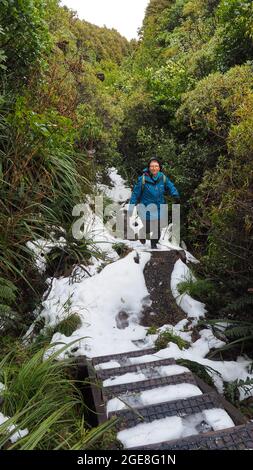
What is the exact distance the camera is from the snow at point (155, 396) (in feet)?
9.13

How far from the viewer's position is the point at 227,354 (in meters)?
3.87

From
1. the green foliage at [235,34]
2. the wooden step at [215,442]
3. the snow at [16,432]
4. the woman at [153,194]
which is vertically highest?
the green foliage at [235,34]

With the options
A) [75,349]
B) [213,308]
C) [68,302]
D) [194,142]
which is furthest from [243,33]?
[75,349]

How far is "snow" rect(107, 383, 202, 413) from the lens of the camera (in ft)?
9.13

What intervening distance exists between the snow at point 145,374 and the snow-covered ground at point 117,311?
0.24 m

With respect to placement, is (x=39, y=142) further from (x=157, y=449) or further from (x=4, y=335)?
(x=157, y=449)

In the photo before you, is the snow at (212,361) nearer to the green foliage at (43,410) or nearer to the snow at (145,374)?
the snow at (145,374)

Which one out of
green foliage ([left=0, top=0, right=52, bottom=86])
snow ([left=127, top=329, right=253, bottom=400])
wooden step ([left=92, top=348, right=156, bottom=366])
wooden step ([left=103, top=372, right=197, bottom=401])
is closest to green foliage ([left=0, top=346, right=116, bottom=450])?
wooden step ([left=103, top=372, right=197, bottom=401])

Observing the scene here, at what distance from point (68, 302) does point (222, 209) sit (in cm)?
201

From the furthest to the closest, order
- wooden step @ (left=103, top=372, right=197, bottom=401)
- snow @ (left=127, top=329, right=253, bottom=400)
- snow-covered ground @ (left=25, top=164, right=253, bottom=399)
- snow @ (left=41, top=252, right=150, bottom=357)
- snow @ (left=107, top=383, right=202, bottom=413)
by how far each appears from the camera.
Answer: snow @ (left=41, top=252, right=150, bottom=357)
snow-covered ground @ (left=25, top=164, right=253, bottom=399)
snow @ (left=127, top=329, right=253, bottom=400)
wooden step @ (left=103, top=372, right=197, bottom=401)
snow @ (left=107, top=383, right=202, bottom=413)

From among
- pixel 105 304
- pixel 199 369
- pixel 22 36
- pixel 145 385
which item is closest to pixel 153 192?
pixel 105 304

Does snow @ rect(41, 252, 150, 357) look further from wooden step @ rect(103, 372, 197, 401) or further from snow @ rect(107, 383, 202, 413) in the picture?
snow @ rect(107, 383, 202, 413)

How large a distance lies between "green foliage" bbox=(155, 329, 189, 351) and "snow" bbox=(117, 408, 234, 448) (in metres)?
1.28

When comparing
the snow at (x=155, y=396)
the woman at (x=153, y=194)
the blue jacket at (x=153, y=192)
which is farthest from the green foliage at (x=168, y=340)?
the blue jacket at (x=153, y=192)
